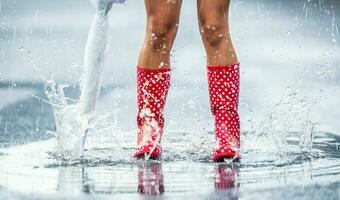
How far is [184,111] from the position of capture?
6.20 m

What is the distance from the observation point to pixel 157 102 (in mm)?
4629

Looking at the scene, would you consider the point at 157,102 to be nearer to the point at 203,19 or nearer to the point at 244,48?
the point at 203,19

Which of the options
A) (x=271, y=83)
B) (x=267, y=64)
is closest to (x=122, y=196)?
(x=271, y=83)

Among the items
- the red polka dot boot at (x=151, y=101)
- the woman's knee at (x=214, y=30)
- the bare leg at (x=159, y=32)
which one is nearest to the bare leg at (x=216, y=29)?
the woman's knee at (x=214, y=30)

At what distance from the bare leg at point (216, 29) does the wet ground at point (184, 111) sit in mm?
403

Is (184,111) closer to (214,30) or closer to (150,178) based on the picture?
(214,30)

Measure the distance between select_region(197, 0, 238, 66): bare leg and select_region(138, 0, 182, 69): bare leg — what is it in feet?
0.36

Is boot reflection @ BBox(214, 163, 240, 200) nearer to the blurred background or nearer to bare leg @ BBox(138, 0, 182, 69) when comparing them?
bare leg @ BBox(138, 0, 182, 69)

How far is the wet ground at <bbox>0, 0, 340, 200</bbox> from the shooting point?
383 cm

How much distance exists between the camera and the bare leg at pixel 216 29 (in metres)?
4.48

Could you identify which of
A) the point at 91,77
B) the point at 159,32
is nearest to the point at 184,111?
the point at 159,32

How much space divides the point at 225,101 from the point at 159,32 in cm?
39

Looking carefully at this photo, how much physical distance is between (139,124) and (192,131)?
2.37 feet

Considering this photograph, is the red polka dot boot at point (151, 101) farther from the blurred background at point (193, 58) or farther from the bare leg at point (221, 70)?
the blurred background at point (193, 58)
